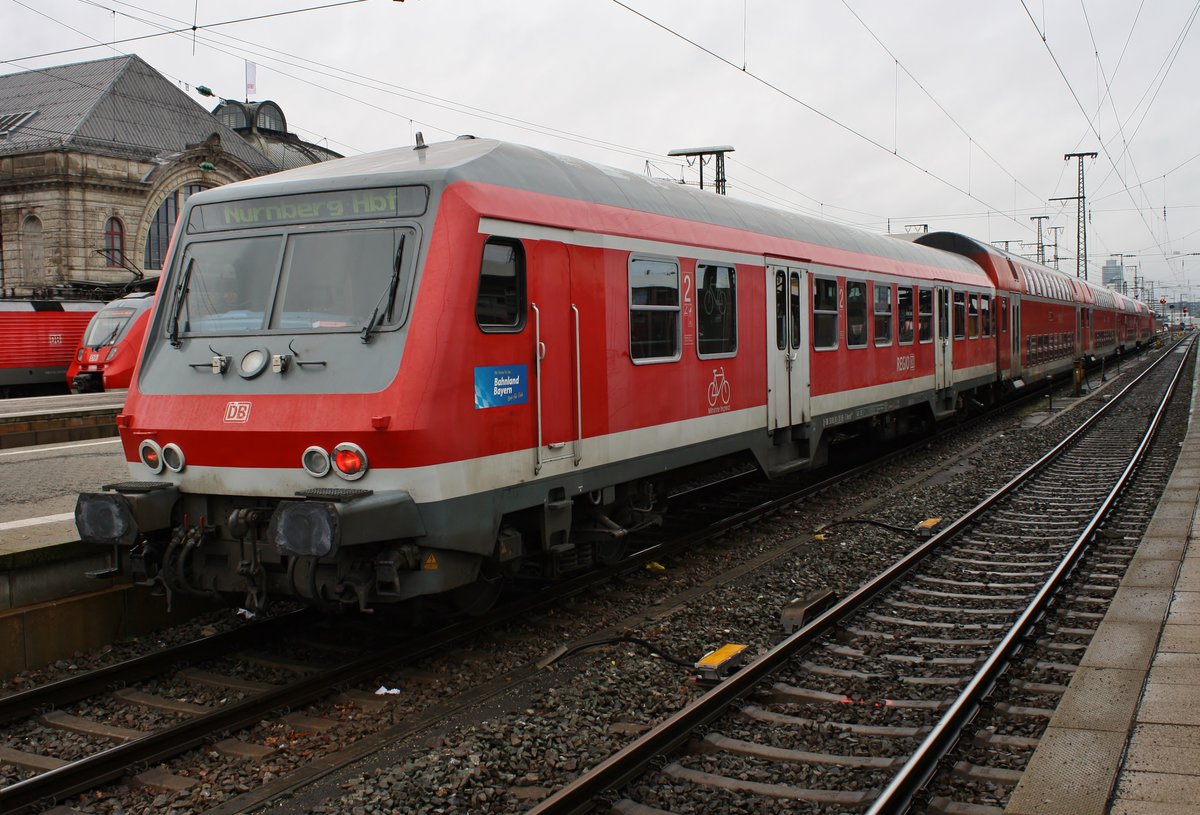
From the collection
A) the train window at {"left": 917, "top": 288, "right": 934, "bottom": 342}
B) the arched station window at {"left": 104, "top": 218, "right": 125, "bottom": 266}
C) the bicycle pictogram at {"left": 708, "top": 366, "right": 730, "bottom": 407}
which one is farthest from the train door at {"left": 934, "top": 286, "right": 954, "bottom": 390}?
the arched station window at {"left": 104, "top": 218, "right": 125, "bottom": 266}

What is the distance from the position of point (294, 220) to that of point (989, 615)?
5755mm

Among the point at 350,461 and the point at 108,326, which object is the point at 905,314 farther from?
the point at 108,326

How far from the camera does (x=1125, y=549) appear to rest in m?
9.47

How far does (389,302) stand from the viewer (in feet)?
19.7

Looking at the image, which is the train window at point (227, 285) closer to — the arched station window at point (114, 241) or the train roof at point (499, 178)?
the train roof at point (499, 178)

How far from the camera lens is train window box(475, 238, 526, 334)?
20.6 feet

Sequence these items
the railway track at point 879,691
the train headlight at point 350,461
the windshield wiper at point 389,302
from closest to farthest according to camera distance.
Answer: the railway track at point 879,691 → the train headlight at point 350,461 → the windshield wiper at point 389,302

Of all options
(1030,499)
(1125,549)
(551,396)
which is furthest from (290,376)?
(1030,499)

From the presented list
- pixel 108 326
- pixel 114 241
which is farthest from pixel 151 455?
pixel 114 241

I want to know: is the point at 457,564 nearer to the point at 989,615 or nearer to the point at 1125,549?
the point at 989,615

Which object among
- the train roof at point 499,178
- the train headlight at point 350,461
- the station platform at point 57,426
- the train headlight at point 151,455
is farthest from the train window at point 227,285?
the station platform at point 57,426

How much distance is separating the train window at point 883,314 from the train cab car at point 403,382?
19.8 feet

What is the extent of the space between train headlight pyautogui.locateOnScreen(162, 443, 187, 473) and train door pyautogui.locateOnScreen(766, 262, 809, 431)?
20.0 feet

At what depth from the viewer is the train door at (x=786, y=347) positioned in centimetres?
1054
